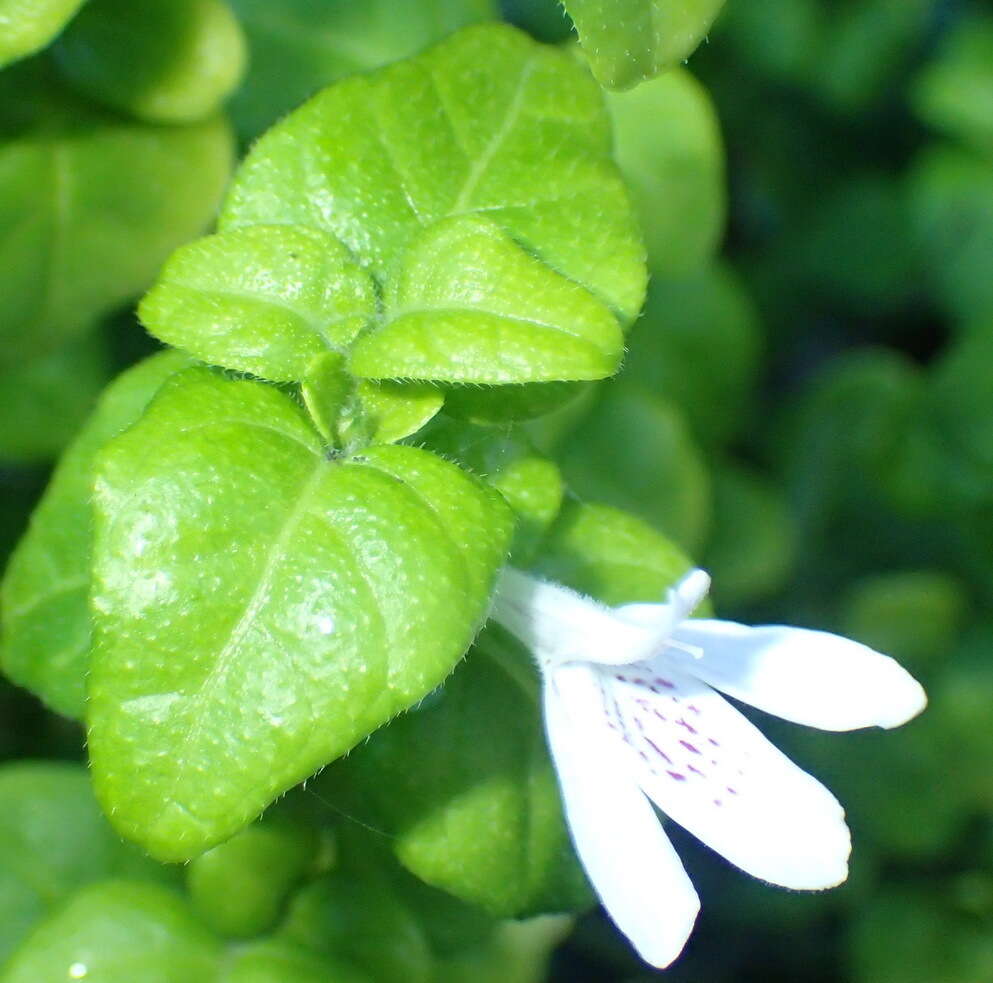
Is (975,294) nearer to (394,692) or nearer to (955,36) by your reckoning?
(955,36)

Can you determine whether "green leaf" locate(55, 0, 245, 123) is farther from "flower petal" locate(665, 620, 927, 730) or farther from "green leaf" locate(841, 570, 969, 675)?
"green leaf" locate(841, 570, 969, 675)

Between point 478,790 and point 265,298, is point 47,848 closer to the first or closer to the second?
point 478,790

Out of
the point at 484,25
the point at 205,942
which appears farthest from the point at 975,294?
the point at 205,942

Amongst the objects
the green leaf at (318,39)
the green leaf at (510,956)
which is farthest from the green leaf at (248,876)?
the green leaf at (318,39)

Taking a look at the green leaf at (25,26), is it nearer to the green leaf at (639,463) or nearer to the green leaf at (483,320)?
the green leaf at (483,320)

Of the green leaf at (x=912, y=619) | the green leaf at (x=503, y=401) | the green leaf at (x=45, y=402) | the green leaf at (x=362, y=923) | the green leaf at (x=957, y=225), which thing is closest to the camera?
the green leaf at (x=503, y=401)

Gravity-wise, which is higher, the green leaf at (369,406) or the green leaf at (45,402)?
the green leaf at (369,406)
